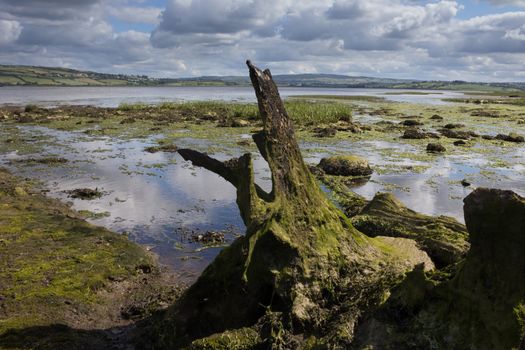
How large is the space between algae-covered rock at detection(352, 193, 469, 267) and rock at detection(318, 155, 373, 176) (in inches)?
364

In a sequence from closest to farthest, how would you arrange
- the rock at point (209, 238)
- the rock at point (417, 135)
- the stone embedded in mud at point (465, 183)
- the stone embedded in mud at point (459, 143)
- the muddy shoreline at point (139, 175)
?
the muddy shoreline at point (139, 175)
the rock at point (209, 238)
the stone embedded in mud at point (465, 183)
the stone embedded in mud at point (459, 143)
the rock at point (417, 135)

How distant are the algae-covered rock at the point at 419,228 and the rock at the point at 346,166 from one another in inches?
364

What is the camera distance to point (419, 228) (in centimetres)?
1004

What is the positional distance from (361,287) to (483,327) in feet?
6.83

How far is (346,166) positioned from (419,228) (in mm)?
11580

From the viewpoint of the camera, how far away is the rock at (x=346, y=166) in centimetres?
2141

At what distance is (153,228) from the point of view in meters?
13.6

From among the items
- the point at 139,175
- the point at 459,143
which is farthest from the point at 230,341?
the point at 459,143

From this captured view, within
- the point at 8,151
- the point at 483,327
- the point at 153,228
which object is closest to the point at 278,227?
the point at 483,327

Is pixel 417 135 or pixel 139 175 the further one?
pixel 417 135

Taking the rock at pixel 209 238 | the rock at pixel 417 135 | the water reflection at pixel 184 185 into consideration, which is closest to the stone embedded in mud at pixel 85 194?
the water reflection at pixel 184 185

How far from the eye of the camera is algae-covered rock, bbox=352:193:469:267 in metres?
8.72

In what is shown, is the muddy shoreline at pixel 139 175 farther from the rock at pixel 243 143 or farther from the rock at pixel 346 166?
the rock at pixel 346 166

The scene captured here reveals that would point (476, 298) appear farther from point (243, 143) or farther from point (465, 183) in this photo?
point (243, 143)
